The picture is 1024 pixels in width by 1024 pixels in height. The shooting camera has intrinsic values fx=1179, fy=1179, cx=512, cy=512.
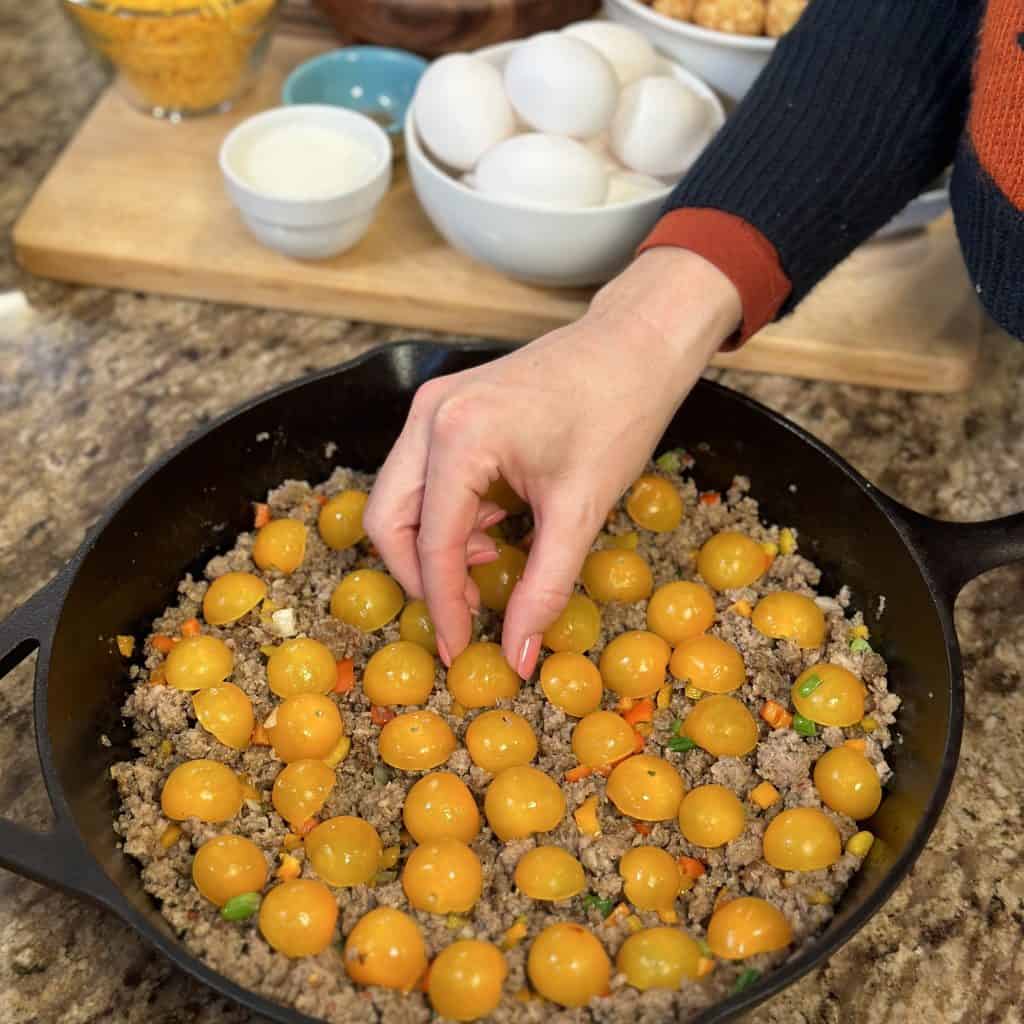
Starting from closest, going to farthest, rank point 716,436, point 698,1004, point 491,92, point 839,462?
1. point 698,1004
2. point 839,462
3. point 716,436
4. point 491,92

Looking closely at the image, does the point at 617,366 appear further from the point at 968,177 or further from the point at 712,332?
the point at 968,177

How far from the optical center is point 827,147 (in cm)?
139

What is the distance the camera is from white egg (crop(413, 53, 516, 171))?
63.4 inches

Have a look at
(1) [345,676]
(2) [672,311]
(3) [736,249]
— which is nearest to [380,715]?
(1) [345,676]

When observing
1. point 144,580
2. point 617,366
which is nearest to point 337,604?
point 144,580

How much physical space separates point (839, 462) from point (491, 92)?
0.74 meters

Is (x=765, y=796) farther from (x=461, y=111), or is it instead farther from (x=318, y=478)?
(x=461, y=111)

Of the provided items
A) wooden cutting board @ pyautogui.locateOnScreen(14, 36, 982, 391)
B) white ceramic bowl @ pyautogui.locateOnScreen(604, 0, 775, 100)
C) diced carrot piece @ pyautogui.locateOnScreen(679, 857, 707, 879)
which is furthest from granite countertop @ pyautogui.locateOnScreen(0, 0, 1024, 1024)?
white ceramic bowl @ pyautogui.locateOnScreen(604, 0, 775, 100)

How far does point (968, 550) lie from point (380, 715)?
616 mm

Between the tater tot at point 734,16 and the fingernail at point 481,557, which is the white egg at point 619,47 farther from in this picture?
the fingernail at point 481,557

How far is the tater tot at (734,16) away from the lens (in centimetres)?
170

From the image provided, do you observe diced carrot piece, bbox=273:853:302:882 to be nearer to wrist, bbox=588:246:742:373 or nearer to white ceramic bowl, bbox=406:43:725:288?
wrist, bbox=588:246:742:373

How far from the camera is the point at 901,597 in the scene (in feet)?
4.00

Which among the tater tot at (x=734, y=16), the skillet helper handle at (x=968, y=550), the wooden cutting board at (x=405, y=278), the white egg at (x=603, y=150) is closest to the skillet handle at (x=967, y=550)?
the skillet helper handle at (x=968, y=550)
